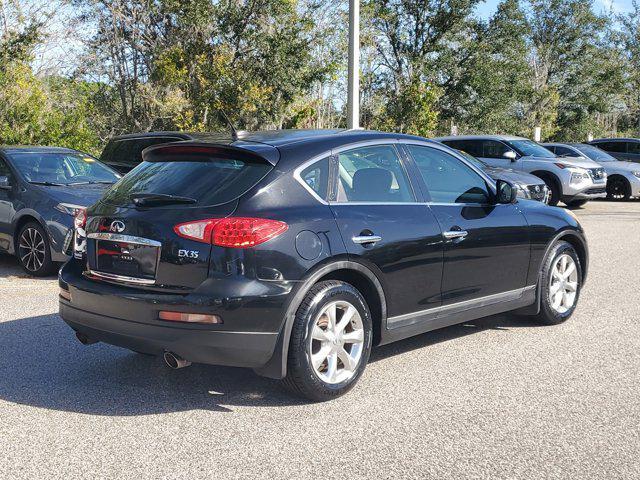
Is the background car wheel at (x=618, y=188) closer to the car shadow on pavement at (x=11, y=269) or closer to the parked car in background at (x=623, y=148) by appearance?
the parked car in background at (x=623, y=148)

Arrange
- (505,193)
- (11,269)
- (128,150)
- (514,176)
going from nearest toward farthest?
1. (505,193)
2. (11,269)
3. (128,150)
4. (514,176)

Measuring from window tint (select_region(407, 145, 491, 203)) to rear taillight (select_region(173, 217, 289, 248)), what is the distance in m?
1.56

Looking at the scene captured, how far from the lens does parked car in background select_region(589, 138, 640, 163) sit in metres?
23.8

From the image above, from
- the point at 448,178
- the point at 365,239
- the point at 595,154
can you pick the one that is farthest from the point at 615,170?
the point at 365,239

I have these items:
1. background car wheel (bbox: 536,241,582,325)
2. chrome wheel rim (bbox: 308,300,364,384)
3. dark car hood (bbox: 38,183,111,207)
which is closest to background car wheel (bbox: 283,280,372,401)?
chrome wheel rim (bbox: 308,300,364,384)

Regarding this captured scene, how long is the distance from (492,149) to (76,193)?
11.1 m

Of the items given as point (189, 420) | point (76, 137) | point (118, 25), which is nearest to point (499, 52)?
point (118, 25)

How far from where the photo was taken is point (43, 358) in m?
5.52

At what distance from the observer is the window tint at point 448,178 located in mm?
5477

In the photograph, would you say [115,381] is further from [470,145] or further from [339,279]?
[470,145]

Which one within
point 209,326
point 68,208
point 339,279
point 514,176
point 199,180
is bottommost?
point 209,326

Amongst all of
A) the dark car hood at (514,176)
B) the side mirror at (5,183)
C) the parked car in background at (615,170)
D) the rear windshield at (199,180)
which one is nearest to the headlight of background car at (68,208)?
the side mirror at (5,183)

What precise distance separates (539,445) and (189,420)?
1915mm

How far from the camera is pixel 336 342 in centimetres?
463
